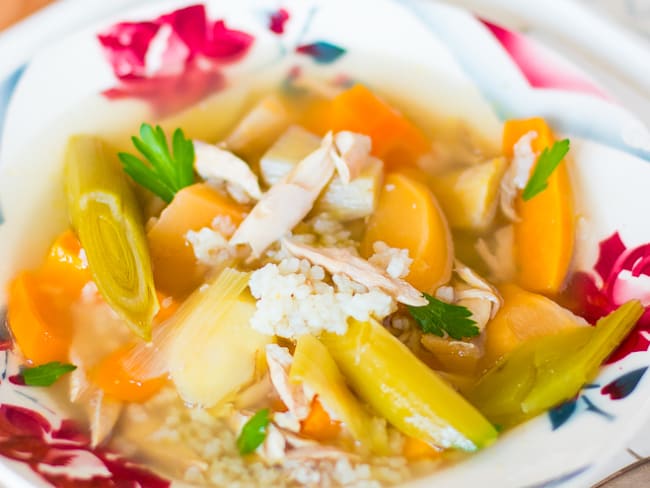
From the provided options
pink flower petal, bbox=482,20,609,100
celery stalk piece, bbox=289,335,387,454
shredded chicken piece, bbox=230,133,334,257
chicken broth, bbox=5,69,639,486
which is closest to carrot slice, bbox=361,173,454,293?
chicken broth, bbox=5,69,639,486

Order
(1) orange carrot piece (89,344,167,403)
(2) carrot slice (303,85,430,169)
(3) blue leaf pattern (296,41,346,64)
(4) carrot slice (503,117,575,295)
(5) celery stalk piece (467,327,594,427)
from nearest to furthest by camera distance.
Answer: (5) celery stalk piece (467,327,594,427) → (1) orange carrot piece (89,344,167,403) → (4) carrot slice (503,117,575,295) → (2) carrot slice (303,85,430,169) → (3) blue leaf pattern (296,41,346,64)

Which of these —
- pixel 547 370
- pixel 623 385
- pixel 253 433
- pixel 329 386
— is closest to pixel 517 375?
pixel 547 370

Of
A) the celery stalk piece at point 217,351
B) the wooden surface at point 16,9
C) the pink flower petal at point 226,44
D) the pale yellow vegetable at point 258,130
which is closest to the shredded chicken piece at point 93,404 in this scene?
the celery stalk piece at point 217,351

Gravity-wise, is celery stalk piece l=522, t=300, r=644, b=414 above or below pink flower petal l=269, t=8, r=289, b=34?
below

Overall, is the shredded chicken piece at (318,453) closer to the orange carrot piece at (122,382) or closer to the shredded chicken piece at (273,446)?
the shredded chicken piece at (273,446)

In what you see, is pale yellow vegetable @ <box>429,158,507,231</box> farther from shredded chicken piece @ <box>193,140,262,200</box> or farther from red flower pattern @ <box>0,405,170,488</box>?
red flower pattern @ <box>0,405,170,488</box>

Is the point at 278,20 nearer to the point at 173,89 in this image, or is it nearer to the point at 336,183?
the point at 173,89
